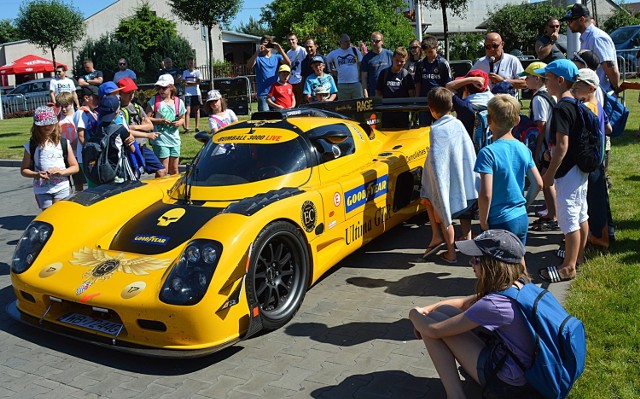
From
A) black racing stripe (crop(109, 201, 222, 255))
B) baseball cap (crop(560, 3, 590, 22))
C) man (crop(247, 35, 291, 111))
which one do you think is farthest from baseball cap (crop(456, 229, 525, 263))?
man (crop(247, 35, 291, 111))

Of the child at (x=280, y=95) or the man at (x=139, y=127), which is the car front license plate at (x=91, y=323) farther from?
the child at (x=280, y=95)

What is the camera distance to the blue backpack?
3.19 m

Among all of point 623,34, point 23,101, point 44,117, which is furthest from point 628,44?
point 23,101

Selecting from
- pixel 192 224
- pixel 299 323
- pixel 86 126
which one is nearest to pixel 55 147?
pixel 86 126

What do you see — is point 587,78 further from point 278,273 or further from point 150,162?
point 150,162

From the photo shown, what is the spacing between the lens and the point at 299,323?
16.5ft

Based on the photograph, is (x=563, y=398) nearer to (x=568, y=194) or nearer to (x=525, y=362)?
(x=525, y=362)

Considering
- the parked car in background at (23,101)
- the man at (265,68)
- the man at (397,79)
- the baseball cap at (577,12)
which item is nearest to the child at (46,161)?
the man at (397,79)

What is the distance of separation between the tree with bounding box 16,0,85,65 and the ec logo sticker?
25.5 metres

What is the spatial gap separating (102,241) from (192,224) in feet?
2.63

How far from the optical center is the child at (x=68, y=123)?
8.30 meters

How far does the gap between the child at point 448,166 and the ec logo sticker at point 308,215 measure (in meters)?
1.22

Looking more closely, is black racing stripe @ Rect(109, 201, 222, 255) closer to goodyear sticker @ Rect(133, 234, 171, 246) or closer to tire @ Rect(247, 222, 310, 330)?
goodyear sticker @ Rect(133, 234, 171, 246)

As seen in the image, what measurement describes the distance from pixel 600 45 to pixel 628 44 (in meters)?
18.3
